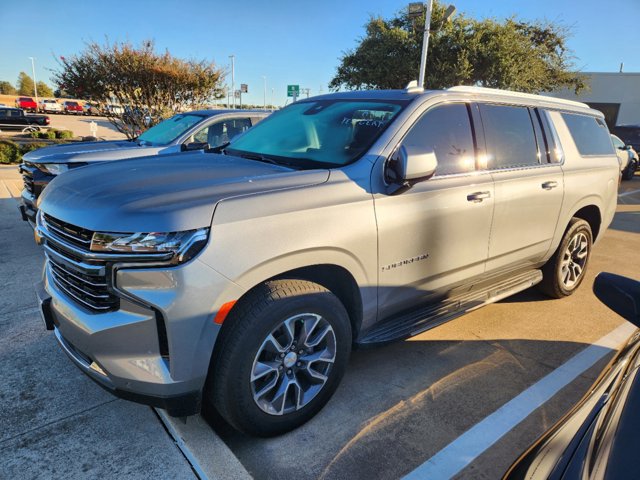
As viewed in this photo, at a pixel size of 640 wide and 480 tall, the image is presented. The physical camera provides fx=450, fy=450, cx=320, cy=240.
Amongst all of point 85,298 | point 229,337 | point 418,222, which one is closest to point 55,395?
point 85,298

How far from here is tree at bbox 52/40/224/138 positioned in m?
13.7

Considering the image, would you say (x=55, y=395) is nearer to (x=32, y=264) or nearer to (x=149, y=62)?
(x=32, y=264)

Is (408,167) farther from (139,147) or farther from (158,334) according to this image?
(139,147)

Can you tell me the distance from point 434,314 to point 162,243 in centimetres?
197

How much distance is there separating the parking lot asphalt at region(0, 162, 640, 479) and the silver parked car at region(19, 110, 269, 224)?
193cm

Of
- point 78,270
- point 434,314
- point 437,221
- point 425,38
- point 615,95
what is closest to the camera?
point 78,270

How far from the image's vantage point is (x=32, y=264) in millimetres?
5051

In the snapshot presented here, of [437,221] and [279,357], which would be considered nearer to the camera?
[279,357]

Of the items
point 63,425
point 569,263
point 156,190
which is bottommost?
point 63,425

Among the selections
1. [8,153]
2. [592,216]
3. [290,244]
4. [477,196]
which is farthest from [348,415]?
[8,153]

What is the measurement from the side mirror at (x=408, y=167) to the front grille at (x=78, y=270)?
1647 millimetres

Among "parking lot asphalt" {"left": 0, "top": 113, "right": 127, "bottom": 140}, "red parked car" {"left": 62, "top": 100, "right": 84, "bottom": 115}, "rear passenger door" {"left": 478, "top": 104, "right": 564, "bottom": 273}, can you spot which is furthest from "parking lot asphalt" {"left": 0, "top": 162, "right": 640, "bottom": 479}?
"red parked car" {"left": 62, "top": 100, "right": 84, "bottom": 115}

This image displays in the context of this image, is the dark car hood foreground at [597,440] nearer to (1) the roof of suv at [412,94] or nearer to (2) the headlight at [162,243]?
(2) the headlight at [162,243]

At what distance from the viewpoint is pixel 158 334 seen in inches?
79.7
